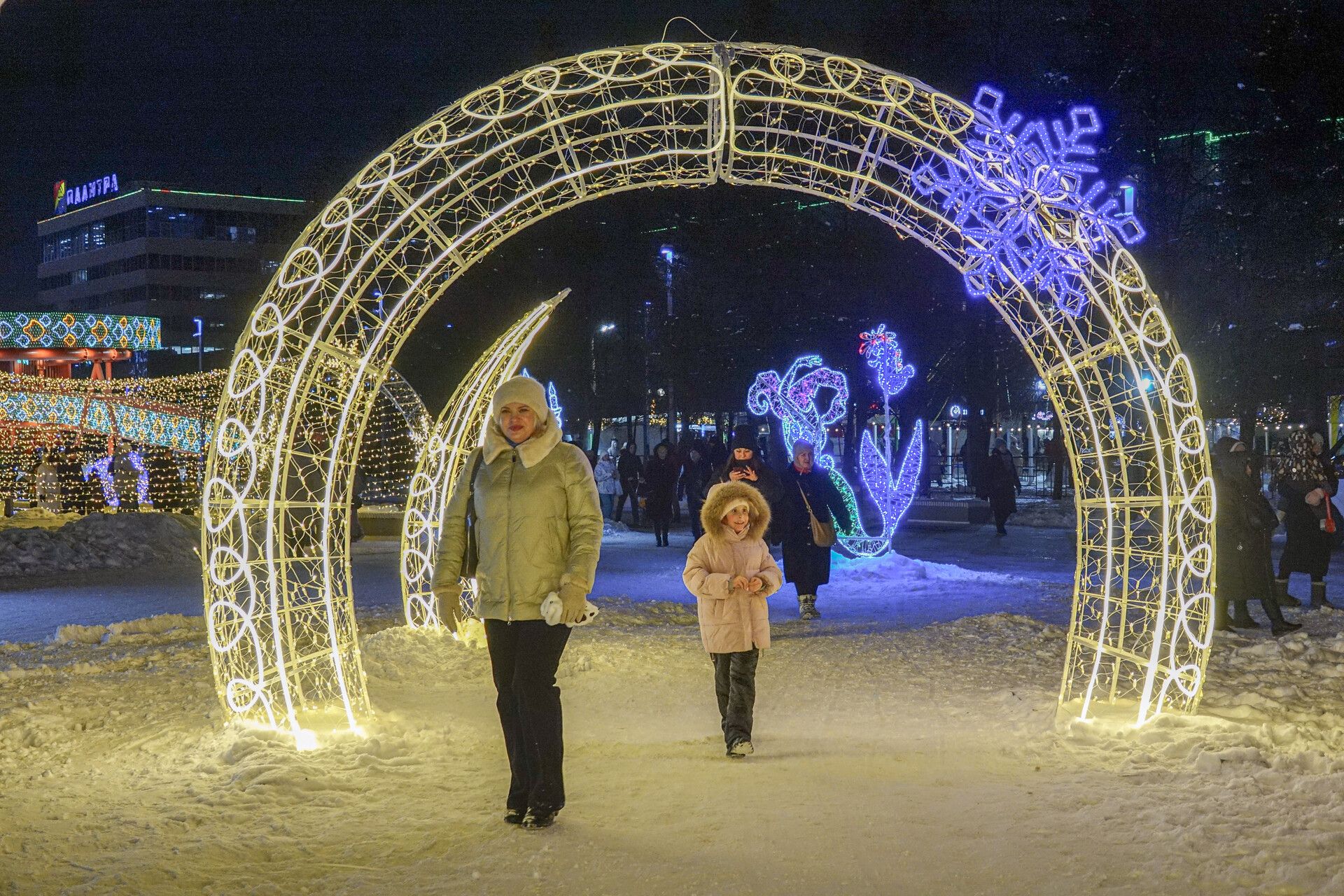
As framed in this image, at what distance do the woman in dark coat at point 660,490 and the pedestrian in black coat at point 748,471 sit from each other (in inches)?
326

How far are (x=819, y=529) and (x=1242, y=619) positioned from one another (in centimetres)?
373

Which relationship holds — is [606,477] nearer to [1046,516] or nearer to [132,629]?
[1046,516]

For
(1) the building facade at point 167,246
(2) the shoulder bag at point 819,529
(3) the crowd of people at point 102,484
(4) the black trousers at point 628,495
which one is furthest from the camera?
(1) the building facade at point 167,246

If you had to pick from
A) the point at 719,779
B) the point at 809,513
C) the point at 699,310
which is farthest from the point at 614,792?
the point at 699,310

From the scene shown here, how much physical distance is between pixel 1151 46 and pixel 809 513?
15.2 metres

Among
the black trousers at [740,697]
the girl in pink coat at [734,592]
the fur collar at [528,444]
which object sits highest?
the fur collar at [528,444]

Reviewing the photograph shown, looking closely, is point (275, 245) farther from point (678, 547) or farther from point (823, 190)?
point (823, 190)

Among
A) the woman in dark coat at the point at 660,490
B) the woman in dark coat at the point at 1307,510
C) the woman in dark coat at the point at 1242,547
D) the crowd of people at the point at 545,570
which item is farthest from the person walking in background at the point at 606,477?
the crowd of people at the point at 545,570

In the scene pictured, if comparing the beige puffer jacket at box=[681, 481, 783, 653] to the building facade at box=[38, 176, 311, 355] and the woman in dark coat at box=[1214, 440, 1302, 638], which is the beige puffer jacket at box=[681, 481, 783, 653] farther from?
the building facade at box=[38, 176, 311, 355]

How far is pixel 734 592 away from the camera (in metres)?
5.84

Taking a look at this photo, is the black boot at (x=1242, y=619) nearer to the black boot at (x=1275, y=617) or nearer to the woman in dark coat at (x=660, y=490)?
the black boot at (x=1275, y=617)

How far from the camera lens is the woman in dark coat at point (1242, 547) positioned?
31.2ft

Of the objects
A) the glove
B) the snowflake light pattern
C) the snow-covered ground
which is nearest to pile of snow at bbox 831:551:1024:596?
the snowflake light pattern

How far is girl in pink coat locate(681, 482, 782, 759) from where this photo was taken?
5.76 meters
